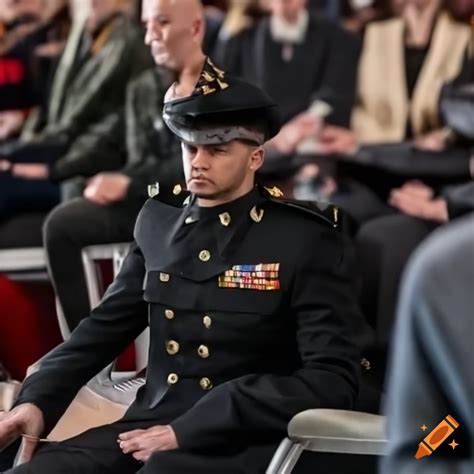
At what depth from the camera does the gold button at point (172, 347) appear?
124cm

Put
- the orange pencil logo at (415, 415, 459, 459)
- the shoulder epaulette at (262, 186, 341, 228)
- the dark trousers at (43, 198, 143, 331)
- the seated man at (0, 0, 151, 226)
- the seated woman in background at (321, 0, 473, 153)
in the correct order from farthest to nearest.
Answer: the seated woman in background at (321, 0, 473, 153) < the seated man at (0, 0, 151, 226) < the dark trousers at (43, 198, 143, 331) < the shoulder epaulette at (262, 186, 341, 228) < the orange pencil logo at (415, 415, 459, 459)

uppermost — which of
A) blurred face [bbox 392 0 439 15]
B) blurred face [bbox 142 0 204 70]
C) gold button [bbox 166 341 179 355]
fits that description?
blurred face [bbox 142 0 204 70]

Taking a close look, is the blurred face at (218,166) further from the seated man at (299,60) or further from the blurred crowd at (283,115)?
the seated man at (299,60)

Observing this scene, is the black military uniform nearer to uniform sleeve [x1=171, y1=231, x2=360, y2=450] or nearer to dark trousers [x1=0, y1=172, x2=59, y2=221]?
uniform sleeve [x1=171, y1=231, x2=360, y2=450]

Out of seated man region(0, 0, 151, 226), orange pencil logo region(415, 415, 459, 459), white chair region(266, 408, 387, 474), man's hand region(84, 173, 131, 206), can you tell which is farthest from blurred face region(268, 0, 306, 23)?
orange pencil logo region(415, 415, 459, 459)

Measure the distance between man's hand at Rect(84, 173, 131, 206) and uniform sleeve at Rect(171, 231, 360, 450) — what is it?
0.55m

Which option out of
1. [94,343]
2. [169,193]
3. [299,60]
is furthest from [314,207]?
[299,60]

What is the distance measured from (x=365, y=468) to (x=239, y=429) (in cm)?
14

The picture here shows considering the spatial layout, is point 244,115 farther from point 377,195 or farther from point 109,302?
point 377,195

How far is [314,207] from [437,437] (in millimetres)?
497

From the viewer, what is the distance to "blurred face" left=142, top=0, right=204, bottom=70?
60.2 inches

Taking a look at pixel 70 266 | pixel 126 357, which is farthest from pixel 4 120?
pixel 126 357

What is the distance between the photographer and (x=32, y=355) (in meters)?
1.62

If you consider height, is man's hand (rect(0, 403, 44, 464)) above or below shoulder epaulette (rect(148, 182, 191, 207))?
below
